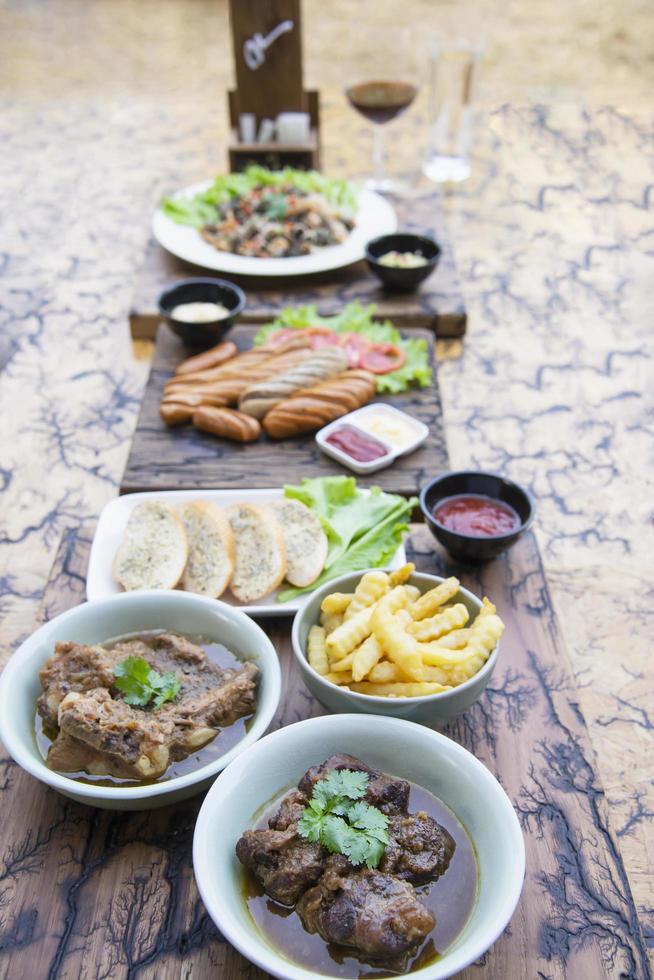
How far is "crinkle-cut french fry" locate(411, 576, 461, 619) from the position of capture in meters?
1.88

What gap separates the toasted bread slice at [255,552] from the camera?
2.15 meters

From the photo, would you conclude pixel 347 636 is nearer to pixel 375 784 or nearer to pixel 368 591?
pixel 368 591

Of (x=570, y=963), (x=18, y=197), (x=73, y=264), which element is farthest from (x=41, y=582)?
(x=18, y=197)

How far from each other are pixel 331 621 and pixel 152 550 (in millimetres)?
569

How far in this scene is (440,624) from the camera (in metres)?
1.82

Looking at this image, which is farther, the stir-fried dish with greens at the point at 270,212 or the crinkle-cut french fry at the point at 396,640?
the stir-fried dish with greens at the point at 270,212

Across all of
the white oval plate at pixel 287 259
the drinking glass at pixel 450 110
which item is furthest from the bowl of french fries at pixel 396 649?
the drinking glass at pixel 450 110

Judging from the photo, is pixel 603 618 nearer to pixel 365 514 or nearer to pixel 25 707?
pixel 365 514

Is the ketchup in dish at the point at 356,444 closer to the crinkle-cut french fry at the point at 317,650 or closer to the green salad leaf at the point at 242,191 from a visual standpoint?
the crinkle-cut french fry at the point at 317,650

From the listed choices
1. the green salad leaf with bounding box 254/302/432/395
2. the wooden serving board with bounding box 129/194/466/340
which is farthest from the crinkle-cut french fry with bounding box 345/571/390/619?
the wooden serving board with bounding box 129/194/466/340

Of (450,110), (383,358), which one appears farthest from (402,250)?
(450,110)

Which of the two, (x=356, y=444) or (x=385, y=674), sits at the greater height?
(x=385, y=674)

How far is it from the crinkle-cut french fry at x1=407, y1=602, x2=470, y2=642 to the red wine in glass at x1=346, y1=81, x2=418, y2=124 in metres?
3.55

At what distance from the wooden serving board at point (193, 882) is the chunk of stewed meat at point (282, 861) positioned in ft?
0.50
